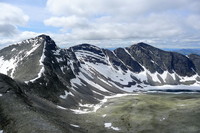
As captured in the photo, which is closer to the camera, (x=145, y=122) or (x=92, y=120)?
(x=145, y=122)

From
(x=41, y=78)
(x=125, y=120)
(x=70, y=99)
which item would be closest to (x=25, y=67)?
(x=41, y=78)

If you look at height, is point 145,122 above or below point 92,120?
below

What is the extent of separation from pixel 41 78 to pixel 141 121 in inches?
3022

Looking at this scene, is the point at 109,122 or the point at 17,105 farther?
the point at 109,122

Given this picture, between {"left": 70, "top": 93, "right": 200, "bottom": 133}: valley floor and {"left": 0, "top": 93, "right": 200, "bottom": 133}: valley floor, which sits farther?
{"left": 70, "top": 93, "right": 200, "bottom": 133}: valley floor

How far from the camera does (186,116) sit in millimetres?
83562

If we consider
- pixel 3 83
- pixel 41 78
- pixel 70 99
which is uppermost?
pixel 3 83

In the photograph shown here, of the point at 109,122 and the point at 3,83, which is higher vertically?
the point at 3,83

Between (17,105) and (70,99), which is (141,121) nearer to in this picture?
(17,105)

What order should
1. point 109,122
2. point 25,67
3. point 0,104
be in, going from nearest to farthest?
point 0,104
point 109,122
point 25,67

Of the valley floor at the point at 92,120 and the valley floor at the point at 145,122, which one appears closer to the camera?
the valley floor at the point at 92,120

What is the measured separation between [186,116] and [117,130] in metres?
34.3

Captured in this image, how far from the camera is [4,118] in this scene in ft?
162

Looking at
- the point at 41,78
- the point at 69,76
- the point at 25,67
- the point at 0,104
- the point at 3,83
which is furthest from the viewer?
the point at 69,76
